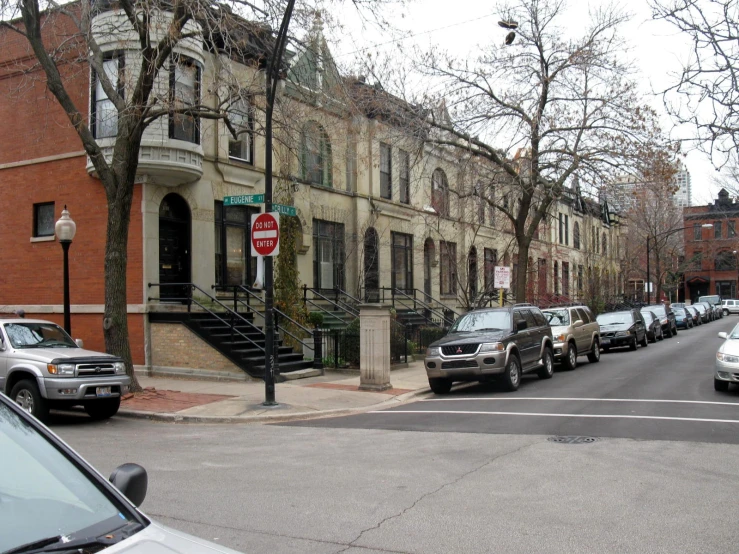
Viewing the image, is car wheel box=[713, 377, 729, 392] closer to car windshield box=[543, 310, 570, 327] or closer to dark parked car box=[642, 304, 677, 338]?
car windshield box=[543, 310, 570, 327]

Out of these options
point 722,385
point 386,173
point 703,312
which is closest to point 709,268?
point 703,312

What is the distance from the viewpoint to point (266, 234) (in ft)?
44.9

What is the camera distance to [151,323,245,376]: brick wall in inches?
700

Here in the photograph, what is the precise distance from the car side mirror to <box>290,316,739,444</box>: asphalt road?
816 cm

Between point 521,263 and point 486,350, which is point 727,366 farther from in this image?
point 521,263

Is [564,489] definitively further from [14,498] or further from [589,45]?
[589,45]

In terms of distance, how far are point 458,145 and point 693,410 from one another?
12.8 m

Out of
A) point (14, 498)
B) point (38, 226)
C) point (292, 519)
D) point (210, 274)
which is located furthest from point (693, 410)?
point (38, 226)

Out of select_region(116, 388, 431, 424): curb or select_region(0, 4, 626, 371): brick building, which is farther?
select_region(0, 4, 626, 371): brick building

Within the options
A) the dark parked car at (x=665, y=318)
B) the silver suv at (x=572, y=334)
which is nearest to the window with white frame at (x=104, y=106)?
the silver suv at (x=572, y=334)

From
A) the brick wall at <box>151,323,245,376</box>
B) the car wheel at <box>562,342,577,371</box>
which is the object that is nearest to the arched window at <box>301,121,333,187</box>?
the brick wall at <box>151,323,245,376</box>

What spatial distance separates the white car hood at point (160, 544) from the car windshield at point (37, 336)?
11054 mm

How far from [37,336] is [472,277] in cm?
2068

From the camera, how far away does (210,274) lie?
2058cm
